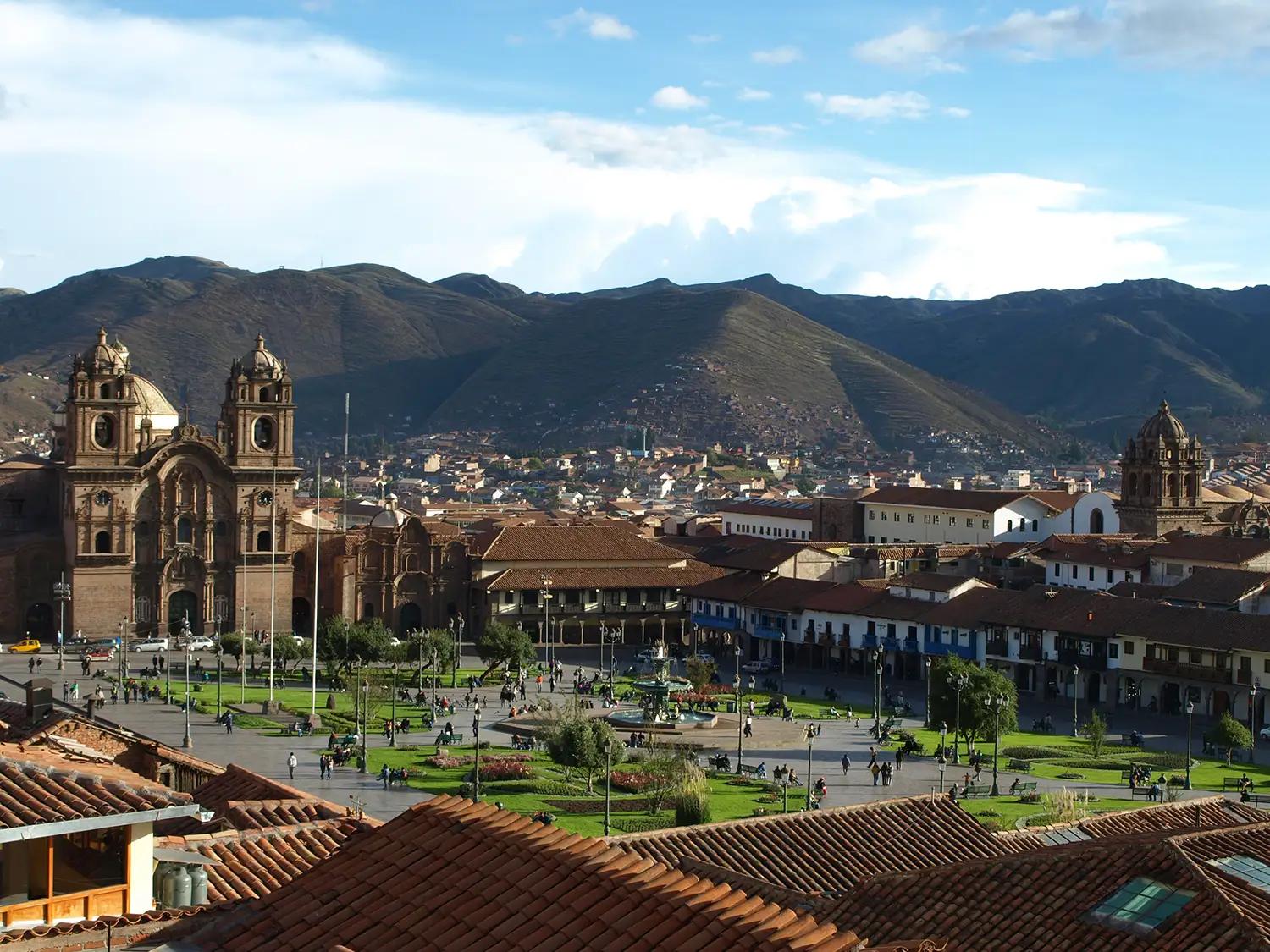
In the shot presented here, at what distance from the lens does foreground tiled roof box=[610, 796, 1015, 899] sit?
24703mm

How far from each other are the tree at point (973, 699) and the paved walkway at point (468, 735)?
5.02ft

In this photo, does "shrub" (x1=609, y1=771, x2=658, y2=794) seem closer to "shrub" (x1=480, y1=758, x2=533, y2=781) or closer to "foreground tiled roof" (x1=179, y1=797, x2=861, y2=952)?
"shrub" (x1=480, y1=758, x2=533, y2=781)

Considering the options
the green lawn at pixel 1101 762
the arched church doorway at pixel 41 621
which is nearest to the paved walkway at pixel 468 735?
the green lawn at pixel 1101 762

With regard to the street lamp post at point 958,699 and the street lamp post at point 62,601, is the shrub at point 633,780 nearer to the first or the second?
the street lamp post at point 958,699

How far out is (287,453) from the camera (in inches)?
3238

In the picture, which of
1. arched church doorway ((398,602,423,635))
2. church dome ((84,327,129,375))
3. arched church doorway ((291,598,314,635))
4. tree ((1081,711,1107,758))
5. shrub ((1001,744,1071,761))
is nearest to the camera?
shrub ((1001,744,1071,761))

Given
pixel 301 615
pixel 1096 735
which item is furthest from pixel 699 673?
pixel 301 615

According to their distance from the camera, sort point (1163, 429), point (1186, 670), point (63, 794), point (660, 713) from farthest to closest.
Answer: point (1163, 429) → point (1186, 670) → point (660, 713) → point (63, 794)

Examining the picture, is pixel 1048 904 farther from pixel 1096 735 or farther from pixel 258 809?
pixel 1096 735

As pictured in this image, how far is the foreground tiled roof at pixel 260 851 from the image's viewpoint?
15547 millimetres

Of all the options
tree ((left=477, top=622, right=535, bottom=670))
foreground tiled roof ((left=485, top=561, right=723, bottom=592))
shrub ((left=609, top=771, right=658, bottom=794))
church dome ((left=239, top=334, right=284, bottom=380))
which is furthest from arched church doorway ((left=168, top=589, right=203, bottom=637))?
shrub ((left=609, top=771, right=658, bottom=794))

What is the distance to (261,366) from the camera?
82.8 meters

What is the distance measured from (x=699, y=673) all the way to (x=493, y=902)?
170 ft

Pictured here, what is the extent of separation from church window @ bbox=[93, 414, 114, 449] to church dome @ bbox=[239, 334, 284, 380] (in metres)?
6.78
